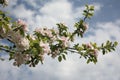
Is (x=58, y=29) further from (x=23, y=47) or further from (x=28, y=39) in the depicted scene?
(x=23, y=47)

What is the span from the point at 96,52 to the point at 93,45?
410mm

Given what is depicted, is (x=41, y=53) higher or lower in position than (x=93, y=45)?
lower

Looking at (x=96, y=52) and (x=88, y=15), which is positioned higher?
(x=88, y=15)

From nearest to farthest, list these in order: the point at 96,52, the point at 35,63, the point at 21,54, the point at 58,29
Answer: the point at 21,54 → the point at 35,63 → the point at 96,52 → the point at 58,29

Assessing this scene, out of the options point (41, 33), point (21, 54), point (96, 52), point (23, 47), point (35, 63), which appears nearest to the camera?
point (23, 47)

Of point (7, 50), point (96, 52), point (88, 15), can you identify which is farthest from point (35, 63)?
point (88, 15)

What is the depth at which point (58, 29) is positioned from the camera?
9.18m

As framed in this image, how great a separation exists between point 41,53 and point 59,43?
1869 millimetres

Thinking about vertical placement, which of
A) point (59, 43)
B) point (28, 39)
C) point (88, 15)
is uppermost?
point (88, 15)

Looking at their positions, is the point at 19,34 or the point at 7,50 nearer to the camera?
the point at 19,34

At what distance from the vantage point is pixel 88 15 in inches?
367

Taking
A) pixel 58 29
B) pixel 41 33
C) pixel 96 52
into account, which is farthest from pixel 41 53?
pixel 58 29

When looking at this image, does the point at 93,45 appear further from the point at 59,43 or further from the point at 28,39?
the point at 28,39

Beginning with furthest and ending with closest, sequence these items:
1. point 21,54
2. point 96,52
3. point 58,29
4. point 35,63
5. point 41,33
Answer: point 58,29 < point 96,52 < point 41,33 < point 35,63 < point 21,54
